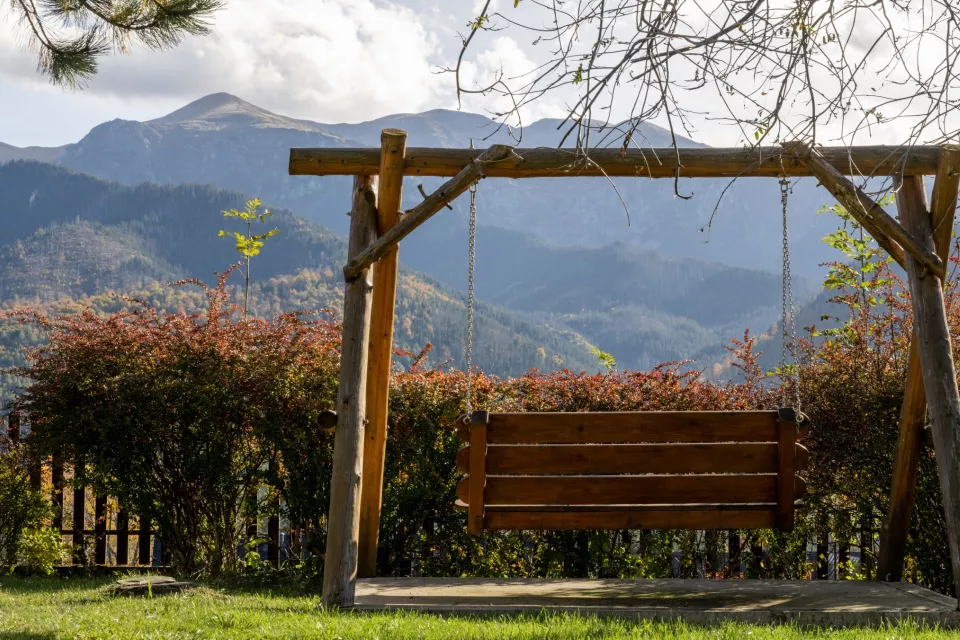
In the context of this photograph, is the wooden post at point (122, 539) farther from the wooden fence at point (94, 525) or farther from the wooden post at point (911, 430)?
the wooden post at point (911, 430)

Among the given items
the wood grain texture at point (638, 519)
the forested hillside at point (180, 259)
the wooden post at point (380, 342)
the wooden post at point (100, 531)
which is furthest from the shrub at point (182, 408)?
the forested hillside at point (180, 259)

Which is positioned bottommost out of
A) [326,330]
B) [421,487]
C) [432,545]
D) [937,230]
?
[432,545]

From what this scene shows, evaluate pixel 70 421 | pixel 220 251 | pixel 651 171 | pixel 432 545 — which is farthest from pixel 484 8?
pixel 220 251

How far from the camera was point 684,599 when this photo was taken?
4949 millimetres

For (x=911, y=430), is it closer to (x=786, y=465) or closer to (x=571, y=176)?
(x=786, y=465)

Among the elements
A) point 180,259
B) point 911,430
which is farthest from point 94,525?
point 180,259

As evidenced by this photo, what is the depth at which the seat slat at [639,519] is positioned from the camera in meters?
5.39

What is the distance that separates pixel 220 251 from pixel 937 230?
607ft

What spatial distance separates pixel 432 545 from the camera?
680 centimetres

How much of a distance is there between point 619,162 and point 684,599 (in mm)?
2484

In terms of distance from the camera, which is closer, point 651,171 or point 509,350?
point 651,171

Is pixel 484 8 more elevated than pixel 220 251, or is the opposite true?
pixel 220 251

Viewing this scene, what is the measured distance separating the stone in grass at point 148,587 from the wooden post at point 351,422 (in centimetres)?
124

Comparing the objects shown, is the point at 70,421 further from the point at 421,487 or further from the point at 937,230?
the point at 937,230
